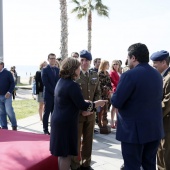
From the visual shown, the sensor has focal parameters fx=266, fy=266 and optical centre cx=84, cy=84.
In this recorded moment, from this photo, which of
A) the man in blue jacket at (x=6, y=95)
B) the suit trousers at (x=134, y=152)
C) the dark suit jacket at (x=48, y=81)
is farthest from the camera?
the man in blue jacket at (x=6, y=95)

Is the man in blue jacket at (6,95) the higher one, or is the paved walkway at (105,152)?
the man in blue jacket at (6,95)

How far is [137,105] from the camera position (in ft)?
8.40

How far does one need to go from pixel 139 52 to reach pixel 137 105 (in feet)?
1.70

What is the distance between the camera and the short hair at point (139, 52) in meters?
2.61

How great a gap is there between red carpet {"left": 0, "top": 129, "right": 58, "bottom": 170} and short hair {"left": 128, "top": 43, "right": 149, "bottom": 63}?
177 cm

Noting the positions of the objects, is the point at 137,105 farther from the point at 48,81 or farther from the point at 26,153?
the point at 48,81

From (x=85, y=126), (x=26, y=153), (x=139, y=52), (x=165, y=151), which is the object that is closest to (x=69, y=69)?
(x=139, y=52)

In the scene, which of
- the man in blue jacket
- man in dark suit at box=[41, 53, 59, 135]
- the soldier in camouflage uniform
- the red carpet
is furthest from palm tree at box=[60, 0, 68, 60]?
the soldier in camouflage uniform

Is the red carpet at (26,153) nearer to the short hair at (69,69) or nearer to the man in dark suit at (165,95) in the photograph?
the short hair at (69,69)

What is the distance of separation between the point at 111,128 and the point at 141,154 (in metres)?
3.78

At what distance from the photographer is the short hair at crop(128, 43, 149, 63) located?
2605 millimetres

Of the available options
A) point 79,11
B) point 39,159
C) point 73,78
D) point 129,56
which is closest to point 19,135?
point 39,159

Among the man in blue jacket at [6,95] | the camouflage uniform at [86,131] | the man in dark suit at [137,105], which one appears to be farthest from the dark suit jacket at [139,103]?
the man in blue jacket at [6,95]

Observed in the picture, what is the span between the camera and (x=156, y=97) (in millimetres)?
2639
